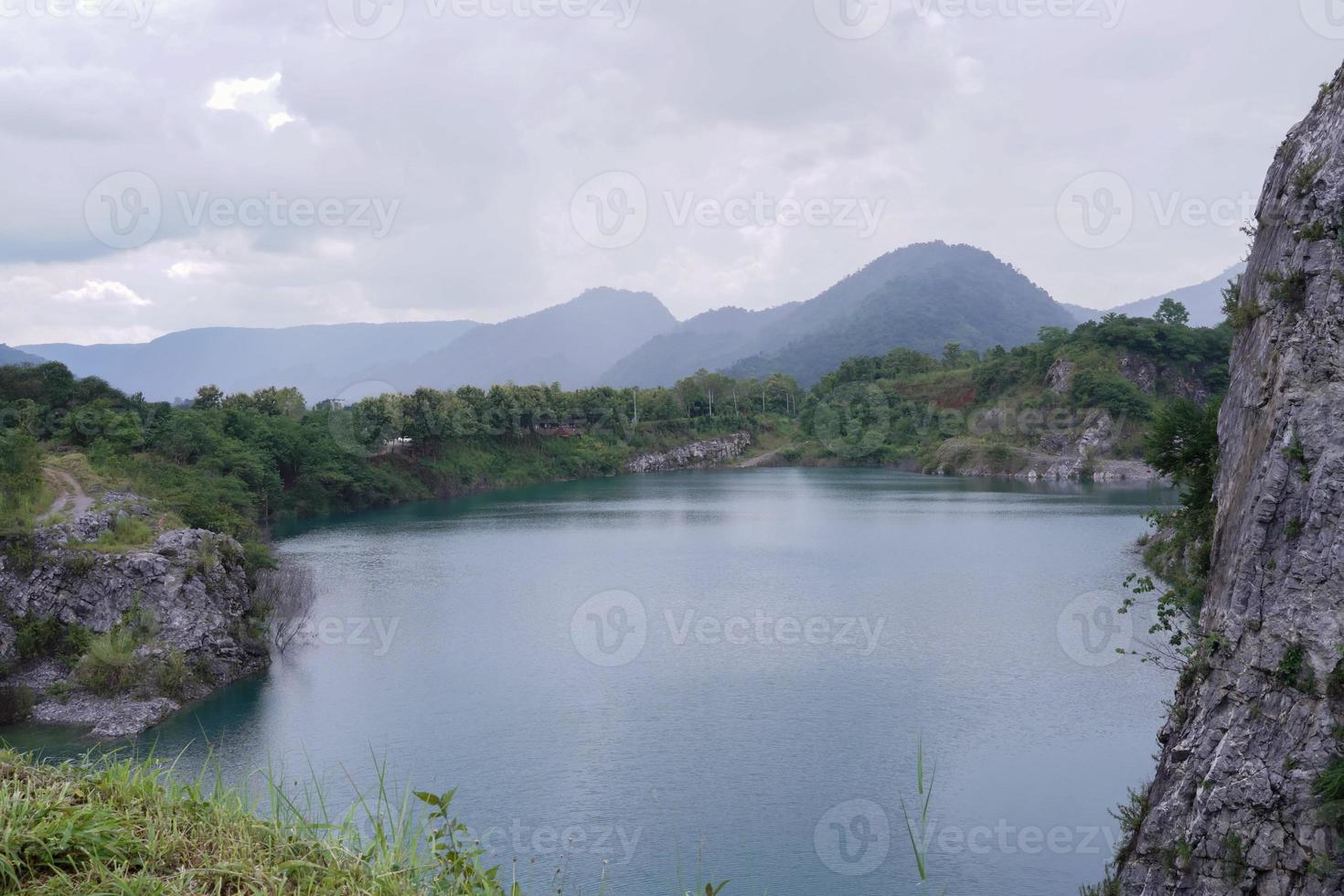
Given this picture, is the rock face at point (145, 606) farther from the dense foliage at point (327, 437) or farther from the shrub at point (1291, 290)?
the shrub at point (1291, 290)

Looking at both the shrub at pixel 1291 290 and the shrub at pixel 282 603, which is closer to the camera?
the shrub at pixel 1291 290

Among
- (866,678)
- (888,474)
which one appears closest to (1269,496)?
(866,678)

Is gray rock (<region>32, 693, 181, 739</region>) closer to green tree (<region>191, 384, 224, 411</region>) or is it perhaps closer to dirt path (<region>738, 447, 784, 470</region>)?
green tree (<region>191, 384, 224, 411</region>)

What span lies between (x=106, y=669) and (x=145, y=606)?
175 cm

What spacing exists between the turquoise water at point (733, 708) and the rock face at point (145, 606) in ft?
3.29

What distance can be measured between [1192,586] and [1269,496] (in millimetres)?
3132

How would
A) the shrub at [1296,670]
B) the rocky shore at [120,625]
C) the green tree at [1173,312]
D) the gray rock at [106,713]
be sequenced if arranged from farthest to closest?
the green tree at [1173,312]
the rocky shore at [120,625]
the gray rock at [106,713]
the shrub at [1296,670]

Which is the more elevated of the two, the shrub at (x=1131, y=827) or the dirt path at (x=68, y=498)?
the dirt path at (x=68, y=498)

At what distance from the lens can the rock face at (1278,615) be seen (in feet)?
25.5

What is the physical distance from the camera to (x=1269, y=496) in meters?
8.65

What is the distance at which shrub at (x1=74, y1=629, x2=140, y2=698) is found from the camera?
61.5 feet

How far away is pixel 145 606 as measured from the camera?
66.5 feet

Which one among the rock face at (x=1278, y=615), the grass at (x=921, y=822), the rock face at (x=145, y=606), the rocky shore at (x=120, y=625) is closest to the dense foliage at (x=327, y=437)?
the rocky shore at (x=120, y=625)

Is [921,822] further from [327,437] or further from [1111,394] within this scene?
[1111,394]
